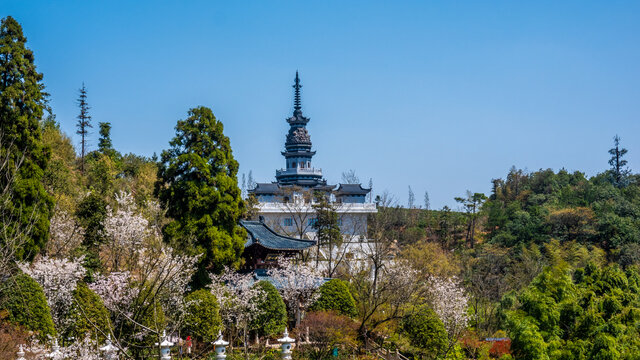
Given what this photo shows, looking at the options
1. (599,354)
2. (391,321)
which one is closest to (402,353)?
(391,321)

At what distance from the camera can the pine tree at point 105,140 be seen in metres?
49.3

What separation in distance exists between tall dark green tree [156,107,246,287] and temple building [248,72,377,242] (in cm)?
2024

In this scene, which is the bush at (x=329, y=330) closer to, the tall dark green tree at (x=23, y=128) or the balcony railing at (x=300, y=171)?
the tall dark green tree at (x=23, y=128)

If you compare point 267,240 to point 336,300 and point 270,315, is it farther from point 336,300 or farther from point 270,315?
point 270,315

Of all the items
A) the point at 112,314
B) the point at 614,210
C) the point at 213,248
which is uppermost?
the point at 614,210

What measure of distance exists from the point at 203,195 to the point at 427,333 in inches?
385

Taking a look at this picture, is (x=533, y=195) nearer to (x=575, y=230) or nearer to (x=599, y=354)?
(x=575, y=230)

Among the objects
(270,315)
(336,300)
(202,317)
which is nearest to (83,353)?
(202,317)

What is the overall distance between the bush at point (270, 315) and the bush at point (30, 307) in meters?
7.52

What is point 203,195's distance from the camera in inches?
979

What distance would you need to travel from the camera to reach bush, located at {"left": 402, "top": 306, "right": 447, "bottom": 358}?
22438mm

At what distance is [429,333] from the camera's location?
2245cm

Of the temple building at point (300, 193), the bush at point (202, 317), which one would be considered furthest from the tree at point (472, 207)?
the bush at point (202, 317)

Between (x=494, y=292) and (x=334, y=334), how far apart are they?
19.3 metres
